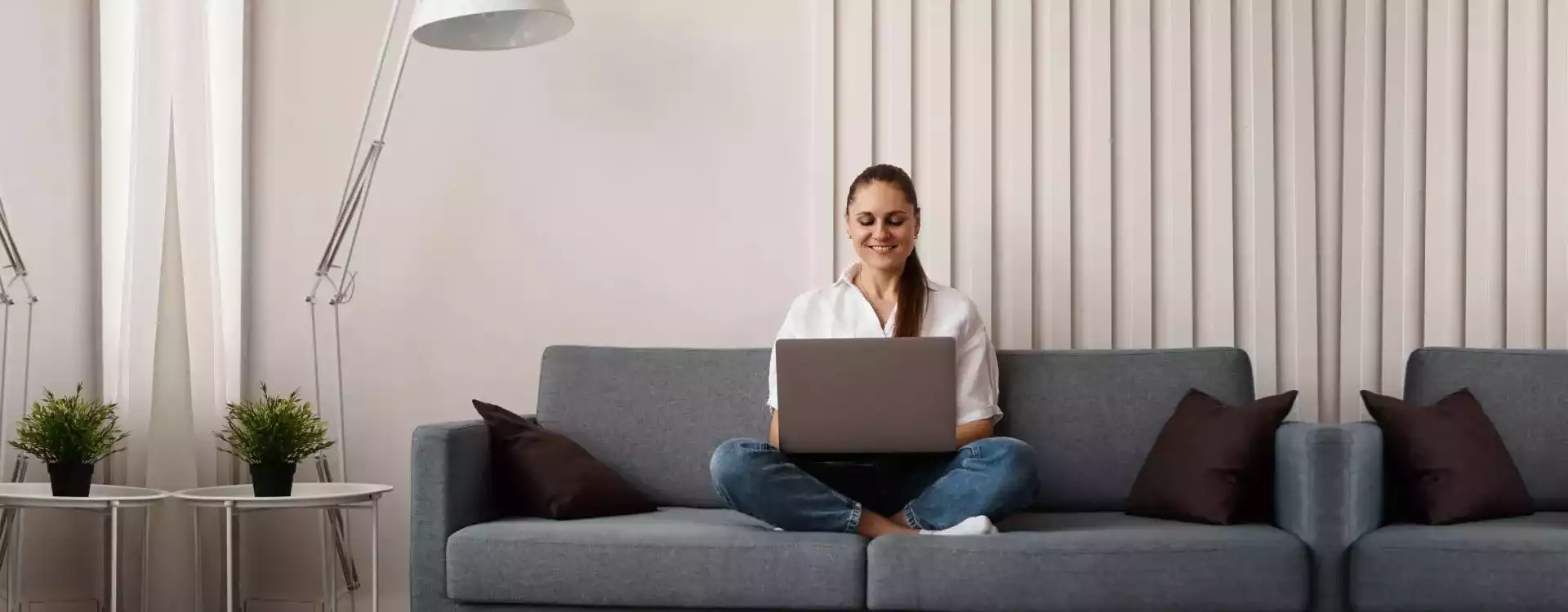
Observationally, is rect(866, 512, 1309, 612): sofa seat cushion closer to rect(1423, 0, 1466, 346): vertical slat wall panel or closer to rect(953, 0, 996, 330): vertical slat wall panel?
Result: rect(953, 0, 996, 330): vertical slat wall panel

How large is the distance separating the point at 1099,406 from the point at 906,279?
52 centimetres

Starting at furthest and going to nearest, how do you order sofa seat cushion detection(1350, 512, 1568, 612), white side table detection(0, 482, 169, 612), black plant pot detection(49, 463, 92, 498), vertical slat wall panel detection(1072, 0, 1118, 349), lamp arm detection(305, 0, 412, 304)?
vertical slat wall panel detection(1072, 0, 1118, 349) < lamp arm detection(305, 0, 412, 304) < black plant pot detection(49, 463, 92, 498) < white side table detection(0, 482, 169, 612) < sofa seat cushion detection(1350, 512, 1568, 612)

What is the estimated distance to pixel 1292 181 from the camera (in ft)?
12.2

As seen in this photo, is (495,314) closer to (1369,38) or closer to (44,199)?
(44,199)

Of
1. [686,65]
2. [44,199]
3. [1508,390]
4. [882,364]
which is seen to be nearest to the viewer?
[882,364]

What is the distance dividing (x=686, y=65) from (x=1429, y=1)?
1900 millimetres

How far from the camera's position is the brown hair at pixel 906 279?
3203 millimetres

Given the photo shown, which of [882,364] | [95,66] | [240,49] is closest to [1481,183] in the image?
[882,364]

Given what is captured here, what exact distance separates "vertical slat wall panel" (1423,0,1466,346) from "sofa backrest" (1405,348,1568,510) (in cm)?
37

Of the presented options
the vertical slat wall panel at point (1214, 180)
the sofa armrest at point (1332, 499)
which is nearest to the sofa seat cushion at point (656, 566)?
the sofa armrest at point (1332, 499)

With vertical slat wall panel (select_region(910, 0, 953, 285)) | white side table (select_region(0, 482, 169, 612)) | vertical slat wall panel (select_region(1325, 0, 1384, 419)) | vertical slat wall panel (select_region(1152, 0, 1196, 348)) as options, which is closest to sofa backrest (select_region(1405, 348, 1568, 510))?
vertical slat wall panel (select_region(1325, 0, 1384, 419))

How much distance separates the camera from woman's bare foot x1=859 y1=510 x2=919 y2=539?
2.89m

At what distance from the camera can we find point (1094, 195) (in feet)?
12.3

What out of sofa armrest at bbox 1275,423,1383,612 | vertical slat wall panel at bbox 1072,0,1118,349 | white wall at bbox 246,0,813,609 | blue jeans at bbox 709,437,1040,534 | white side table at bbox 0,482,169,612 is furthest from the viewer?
white wall at bbox 246,0,813,609
